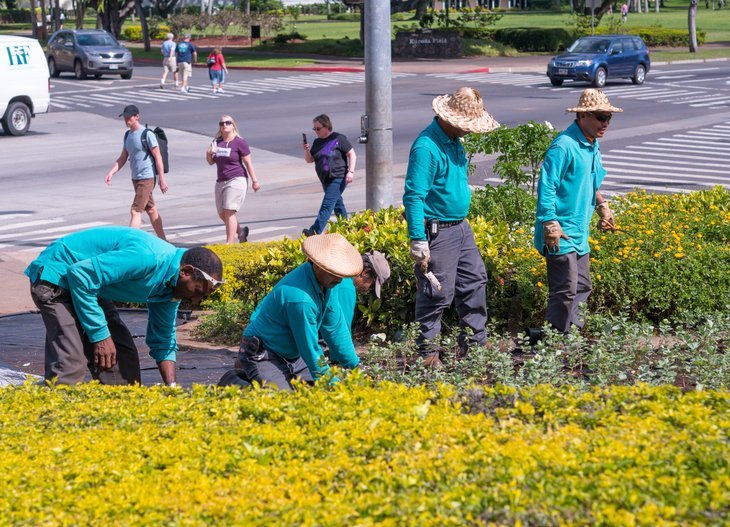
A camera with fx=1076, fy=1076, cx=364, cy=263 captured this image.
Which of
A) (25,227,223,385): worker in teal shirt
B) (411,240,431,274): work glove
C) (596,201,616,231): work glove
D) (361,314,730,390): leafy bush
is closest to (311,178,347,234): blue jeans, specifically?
(596,201,616,231): work glove

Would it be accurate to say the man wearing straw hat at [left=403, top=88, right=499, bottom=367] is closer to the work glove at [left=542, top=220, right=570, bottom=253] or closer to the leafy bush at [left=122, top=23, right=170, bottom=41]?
the work glove at [left=542, top=220, right=570, bottom=253]

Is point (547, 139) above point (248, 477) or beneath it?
above

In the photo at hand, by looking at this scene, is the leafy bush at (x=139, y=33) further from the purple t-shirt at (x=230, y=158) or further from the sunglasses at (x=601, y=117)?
the sunglasses at (x=601, y=117)

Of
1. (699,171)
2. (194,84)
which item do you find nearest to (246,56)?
(194,84)

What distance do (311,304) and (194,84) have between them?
33439 millimetres

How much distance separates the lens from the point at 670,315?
8398mm

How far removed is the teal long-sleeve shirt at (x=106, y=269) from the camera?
591cm

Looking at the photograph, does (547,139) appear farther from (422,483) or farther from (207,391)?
(422,483)

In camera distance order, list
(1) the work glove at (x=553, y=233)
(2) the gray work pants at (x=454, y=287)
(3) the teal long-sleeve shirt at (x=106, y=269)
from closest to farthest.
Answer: (3) the teal long-sleeve shirt at (x=106, y=269), (2) the gray work pants at (x=454, y=287), (1) the work glove at (x=553, y=233)

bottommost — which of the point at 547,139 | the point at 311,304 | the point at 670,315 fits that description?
the point at 670,315

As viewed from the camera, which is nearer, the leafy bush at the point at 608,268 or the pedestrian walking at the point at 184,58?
the leafy bush at the point at 608,268

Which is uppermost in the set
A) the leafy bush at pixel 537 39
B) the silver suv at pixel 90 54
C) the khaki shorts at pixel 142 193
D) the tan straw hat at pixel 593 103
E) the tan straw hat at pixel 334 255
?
the leafy bush at pixel 537 39

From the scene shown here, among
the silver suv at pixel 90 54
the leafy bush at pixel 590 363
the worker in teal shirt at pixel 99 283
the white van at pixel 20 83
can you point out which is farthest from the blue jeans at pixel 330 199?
the silver suv at pixel 90 54

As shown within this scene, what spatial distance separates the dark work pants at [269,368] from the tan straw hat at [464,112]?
213 cm
